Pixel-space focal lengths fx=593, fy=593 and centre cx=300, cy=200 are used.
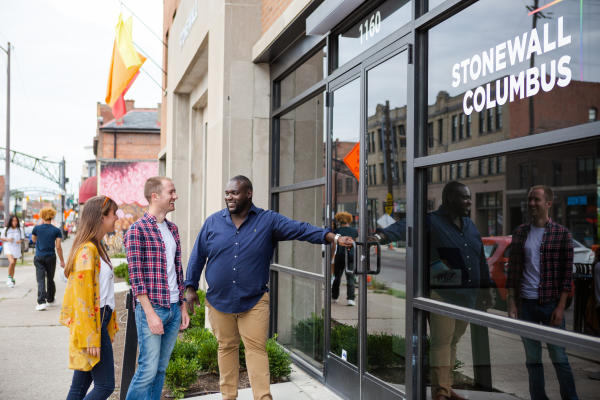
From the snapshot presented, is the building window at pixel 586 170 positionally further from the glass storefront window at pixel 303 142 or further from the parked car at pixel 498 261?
the glass storefront window at pixel 303 142

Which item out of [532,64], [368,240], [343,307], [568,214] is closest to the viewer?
[568,214]

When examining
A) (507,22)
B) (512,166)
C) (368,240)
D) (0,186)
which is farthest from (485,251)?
(0,186)

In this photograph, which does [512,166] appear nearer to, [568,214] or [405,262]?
[568,214]

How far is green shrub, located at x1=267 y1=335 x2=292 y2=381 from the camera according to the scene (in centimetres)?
603

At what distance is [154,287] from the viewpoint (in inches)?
168

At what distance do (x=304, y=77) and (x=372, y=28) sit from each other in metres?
1.99

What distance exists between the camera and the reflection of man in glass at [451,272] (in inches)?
141

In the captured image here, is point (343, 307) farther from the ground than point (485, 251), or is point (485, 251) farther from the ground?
point (485, 251)

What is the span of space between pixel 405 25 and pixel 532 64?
1614 millimetres

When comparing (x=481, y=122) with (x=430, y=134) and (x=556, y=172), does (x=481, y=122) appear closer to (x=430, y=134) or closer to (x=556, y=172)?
(x=430, y=134)

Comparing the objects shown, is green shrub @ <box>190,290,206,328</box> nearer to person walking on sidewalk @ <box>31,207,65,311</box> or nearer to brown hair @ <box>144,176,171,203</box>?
person walking on sidewalk @ <box>31,207,65,311</box>

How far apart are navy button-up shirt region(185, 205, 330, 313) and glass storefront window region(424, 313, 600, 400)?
124cm

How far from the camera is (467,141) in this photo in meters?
3.67

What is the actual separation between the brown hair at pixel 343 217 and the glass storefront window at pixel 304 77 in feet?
5.35
